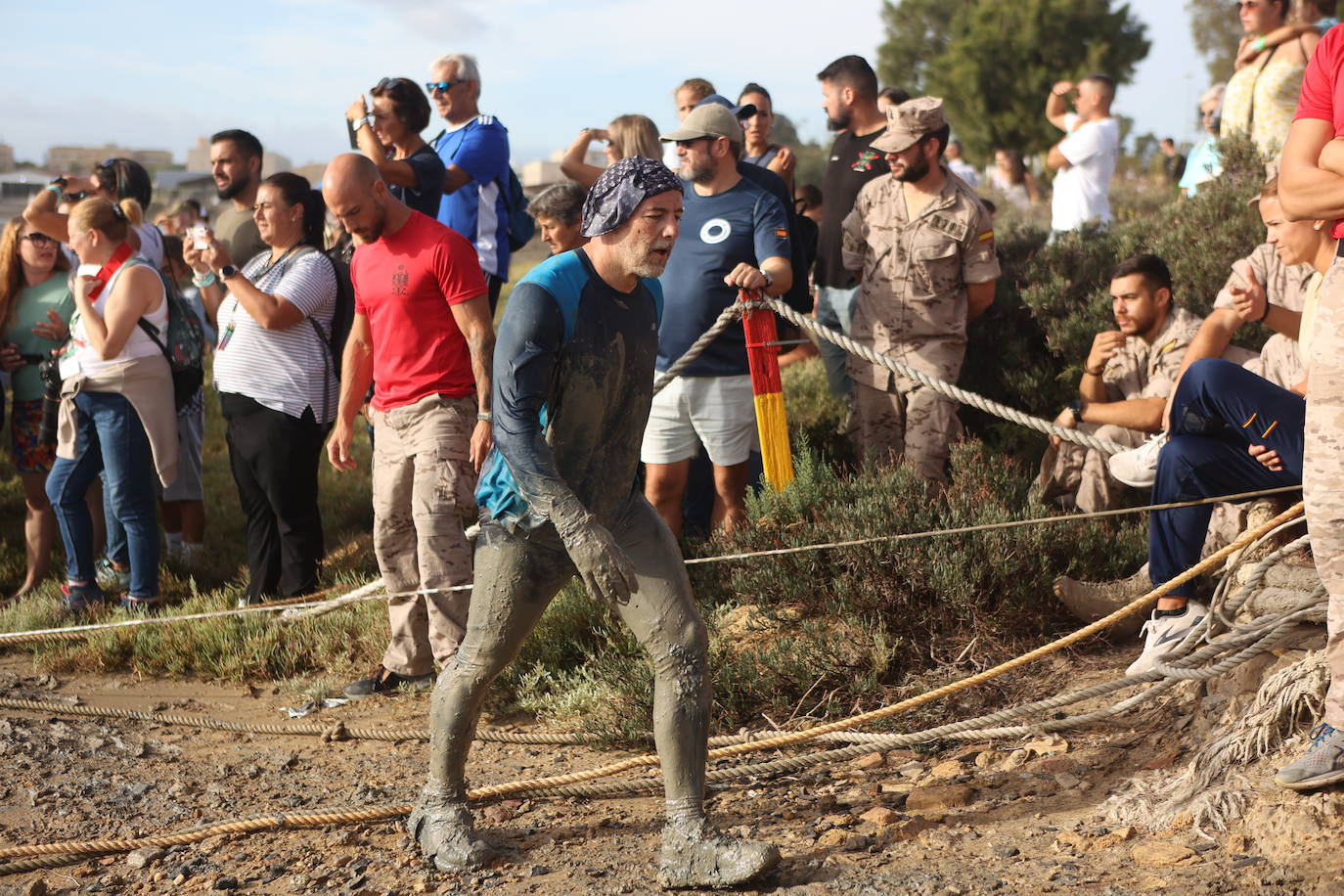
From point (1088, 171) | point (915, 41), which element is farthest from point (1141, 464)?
point (915, 41)

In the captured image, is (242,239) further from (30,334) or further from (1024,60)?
(1024,60)

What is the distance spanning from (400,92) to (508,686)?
3.06 meters

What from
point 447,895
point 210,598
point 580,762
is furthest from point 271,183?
point 447,895

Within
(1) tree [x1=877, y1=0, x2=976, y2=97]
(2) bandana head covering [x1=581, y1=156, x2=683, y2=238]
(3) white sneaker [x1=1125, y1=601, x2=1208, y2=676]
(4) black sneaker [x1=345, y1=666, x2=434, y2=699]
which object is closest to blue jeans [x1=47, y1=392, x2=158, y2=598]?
(4) black sneaker [x1=345, y1=666, x2=434, y2=699]

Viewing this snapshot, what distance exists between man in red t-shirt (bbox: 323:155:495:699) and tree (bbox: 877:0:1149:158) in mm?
36884

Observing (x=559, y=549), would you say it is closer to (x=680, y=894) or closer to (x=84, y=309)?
(x=680, y=894)

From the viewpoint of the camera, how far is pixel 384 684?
20.5ft

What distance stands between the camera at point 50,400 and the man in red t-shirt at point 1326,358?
626 cm

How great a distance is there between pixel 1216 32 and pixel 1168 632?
53.6m

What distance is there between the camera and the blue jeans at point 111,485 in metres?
7.18

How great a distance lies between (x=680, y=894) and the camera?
3.91 m

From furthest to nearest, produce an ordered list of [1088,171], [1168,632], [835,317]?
1. [1088,171]
2. [835,317]
3. [1168,632]

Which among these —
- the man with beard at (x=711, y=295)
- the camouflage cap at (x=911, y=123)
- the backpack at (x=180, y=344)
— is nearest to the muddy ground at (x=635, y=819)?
the man with beard at (x=711, y=295)

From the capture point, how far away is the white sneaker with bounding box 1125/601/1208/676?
499 centimetres
